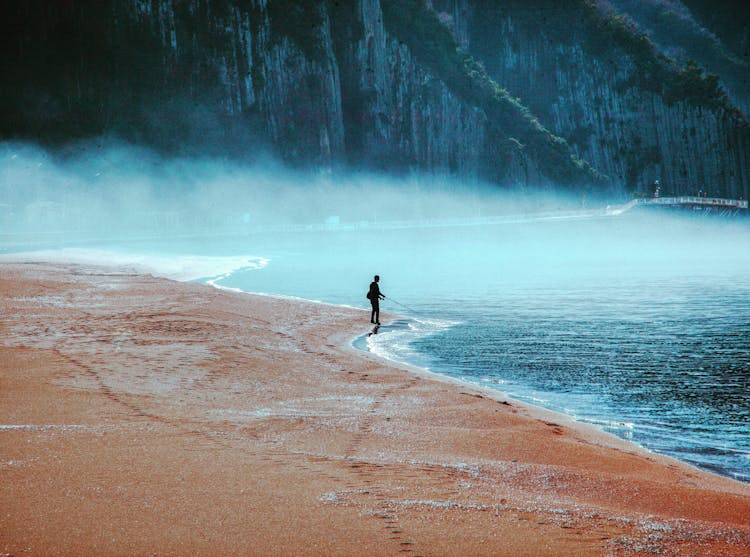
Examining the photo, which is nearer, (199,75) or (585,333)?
(585,333)

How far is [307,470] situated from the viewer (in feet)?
24.1

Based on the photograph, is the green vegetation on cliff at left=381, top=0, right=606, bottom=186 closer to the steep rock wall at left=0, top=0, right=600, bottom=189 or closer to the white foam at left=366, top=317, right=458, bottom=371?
the steep rock wall at left=0, top=0, right=600, bottom=189

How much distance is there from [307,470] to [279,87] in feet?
339

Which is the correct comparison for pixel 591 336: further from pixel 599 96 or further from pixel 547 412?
pixel 599 96

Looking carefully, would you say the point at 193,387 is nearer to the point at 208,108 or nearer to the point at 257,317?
the point at 257,317

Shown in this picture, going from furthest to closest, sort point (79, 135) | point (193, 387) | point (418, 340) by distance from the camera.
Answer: point (79, 135) < point (418, 340) < point (193, 387)

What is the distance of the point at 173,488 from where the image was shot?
6520mm

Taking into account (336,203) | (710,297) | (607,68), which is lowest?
(710,297)

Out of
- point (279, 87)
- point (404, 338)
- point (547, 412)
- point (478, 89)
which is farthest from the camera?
point (478, 89)

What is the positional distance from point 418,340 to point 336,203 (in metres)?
88.4

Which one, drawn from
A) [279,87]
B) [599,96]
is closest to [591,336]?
[279,87]

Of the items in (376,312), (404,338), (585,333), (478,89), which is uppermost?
(478,89)

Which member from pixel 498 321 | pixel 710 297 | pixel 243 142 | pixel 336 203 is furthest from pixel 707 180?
pixel 498 321

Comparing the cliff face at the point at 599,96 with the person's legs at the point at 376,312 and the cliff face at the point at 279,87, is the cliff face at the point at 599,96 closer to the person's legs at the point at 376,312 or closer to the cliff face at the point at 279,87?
the cliff face at the point at 279,87
